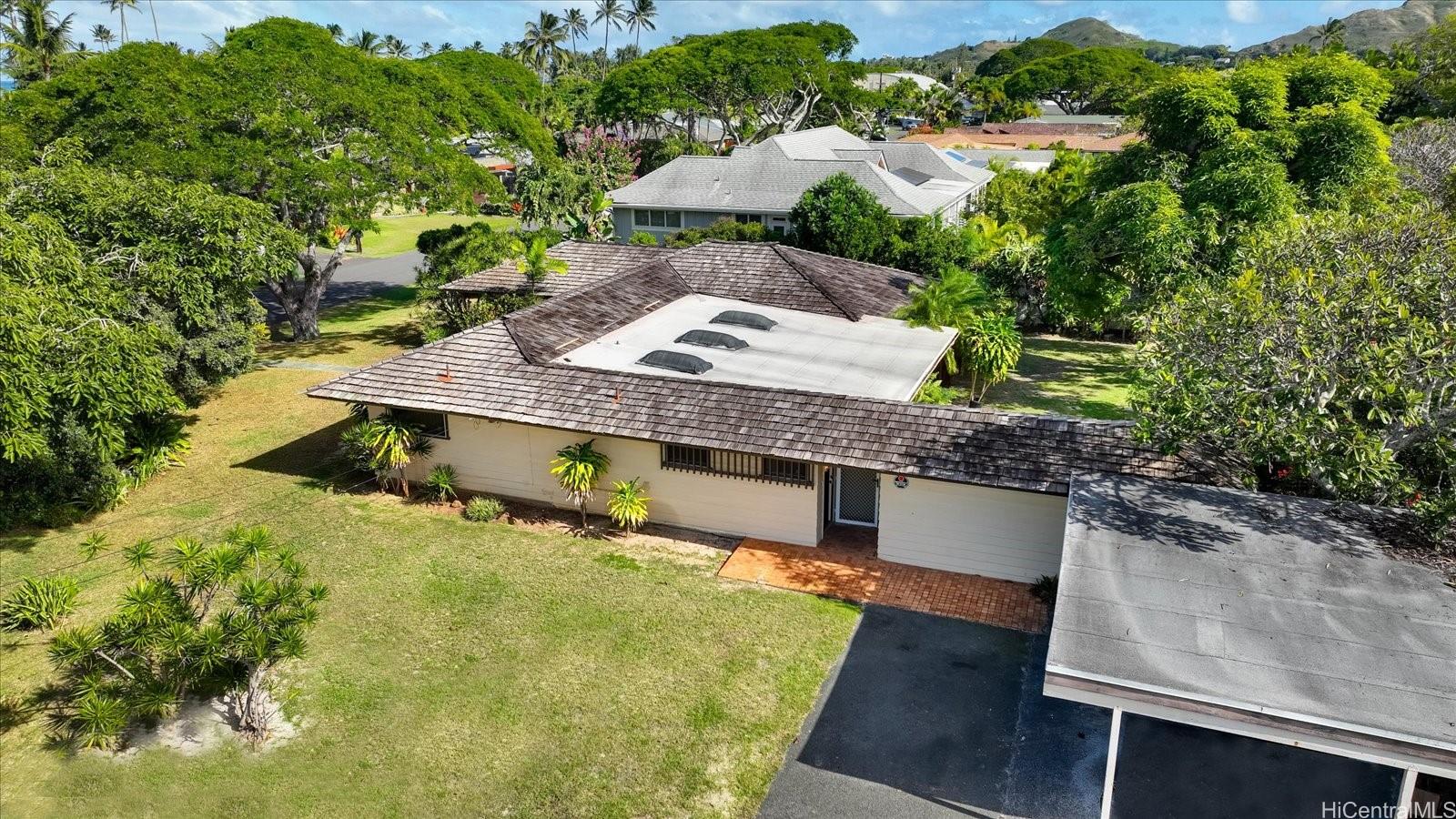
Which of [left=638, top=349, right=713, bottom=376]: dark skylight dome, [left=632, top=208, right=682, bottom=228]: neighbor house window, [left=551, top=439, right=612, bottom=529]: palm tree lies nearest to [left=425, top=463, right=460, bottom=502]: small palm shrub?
[left=551, top=439, right=612, bottom=529]: palm tree

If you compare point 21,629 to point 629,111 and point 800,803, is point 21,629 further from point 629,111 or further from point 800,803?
point 629,111

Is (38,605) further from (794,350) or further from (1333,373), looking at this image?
(1333,373)

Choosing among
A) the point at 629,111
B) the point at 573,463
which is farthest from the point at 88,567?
the point at 629,111

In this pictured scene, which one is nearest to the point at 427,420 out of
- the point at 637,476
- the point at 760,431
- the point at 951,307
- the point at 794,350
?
the point at 637,476

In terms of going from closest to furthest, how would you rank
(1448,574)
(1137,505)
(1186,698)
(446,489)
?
(1186,698)
(1448,574)
(1137,505)
(446,489)

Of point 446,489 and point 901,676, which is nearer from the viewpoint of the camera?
point 901,676

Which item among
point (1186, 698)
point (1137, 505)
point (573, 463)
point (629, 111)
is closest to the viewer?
point (1186, 698)
